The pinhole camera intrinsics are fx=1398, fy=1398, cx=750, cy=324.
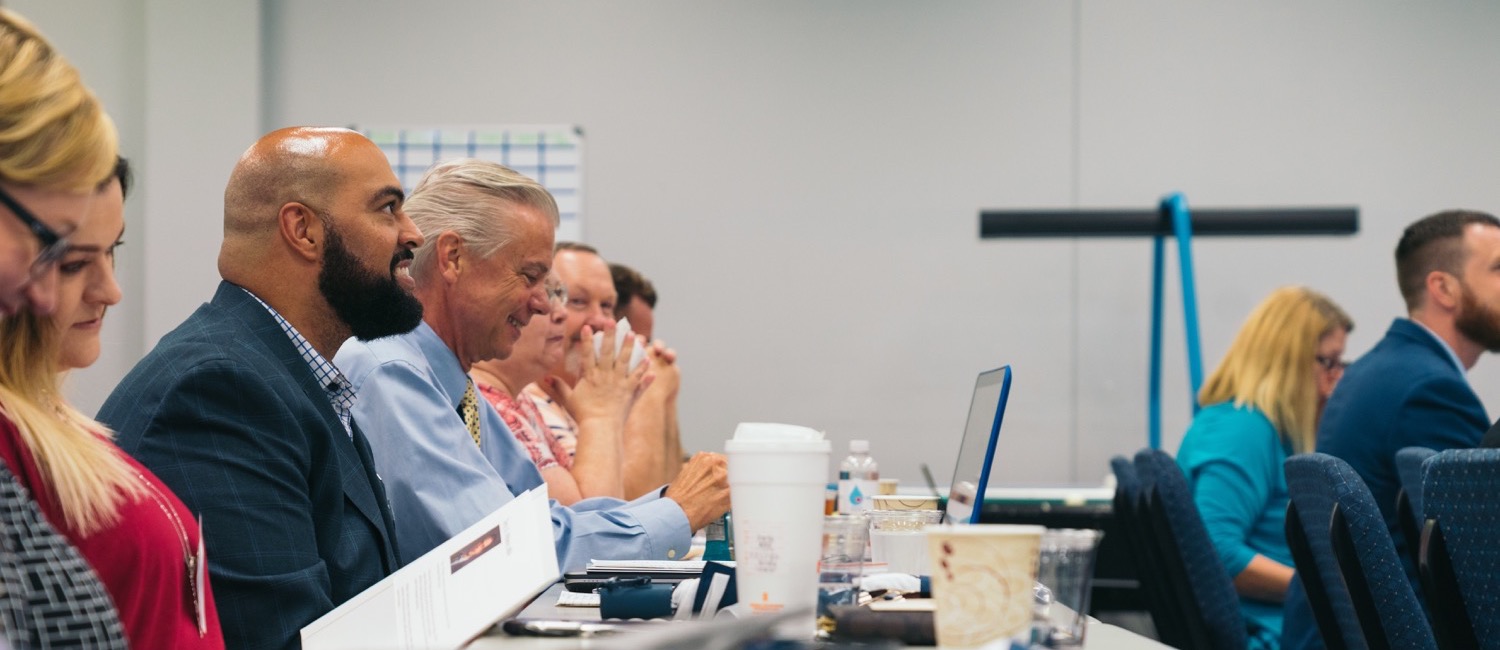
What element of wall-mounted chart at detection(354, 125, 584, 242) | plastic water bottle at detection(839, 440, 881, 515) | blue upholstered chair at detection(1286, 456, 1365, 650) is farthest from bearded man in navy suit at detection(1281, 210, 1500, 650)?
wall-mounted chart at detection(354, 125, 584, 242)

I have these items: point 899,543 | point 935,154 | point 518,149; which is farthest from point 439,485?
point 935,154

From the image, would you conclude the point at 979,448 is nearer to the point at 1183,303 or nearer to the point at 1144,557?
the point at 1144,557

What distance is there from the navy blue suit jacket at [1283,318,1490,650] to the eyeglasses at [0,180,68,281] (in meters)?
2.30

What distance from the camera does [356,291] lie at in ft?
5.79

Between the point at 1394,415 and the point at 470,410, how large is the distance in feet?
5.84

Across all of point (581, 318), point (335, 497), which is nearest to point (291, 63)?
point (581, 318)

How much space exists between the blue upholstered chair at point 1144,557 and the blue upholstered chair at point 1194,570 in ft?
0.42

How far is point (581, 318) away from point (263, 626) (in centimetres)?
220

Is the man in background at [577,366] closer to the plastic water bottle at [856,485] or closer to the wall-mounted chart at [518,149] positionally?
the plastic water bottle at [856,485]

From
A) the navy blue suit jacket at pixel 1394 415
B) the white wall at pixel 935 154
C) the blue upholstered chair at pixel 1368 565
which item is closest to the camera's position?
the blue upholstered chair at pixel 1368 565

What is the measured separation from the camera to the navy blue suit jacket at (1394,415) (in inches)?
105

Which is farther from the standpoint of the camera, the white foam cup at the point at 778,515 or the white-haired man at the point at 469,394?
the white-haired man at the point at 469,394

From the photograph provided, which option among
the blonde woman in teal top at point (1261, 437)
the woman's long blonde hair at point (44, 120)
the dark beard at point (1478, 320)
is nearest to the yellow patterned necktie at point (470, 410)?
the woman's long blonde hair at point (44, 120)

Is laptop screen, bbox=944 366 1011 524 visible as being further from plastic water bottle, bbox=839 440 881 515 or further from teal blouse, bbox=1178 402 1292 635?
teal blouse, bbox=1178 402 1292 635
